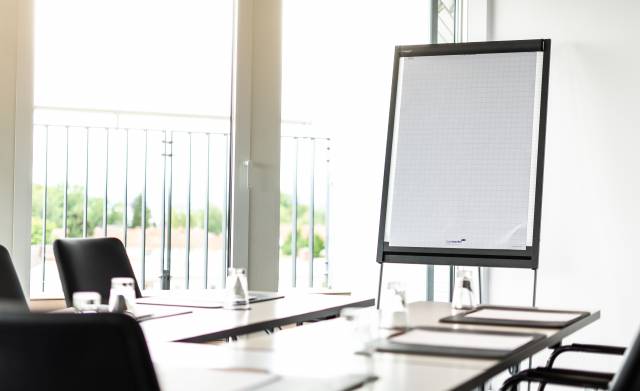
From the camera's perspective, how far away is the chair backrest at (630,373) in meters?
1.49

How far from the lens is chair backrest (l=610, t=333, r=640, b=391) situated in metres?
1.49

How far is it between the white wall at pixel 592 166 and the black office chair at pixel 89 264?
2589 mm

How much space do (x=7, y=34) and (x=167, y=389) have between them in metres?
2.37

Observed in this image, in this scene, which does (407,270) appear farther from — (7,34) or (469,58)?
(7,34)

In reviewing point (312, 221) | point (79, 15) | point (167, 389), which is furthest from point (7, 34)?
point (312, 221)

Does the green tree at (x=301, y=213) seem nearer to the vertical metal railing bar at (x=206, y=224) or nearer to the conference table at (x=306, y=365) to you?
the vertical metal railing bar at (x=206, y=224)

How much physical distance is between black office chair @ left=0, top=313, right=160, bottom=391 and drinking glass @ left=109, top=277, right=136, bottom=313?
134cm

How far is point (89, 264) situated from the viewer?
130 inches

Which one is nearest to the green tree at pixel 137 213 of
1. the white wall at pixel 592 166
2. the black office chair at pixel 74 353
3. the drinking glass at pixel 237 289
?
the white wall at pixel 592 166

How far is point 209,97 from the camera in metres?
5.12

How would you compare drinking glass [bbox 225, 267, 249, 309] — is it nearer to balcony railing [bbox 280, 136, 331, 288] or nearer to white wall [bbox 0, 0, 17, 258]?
white wall [bbox 0, 0, 17, 258]

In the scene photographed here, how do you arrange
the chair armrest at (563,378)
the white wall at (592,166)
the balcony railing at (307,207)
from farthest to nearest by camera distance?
the balcony railing at (307,207)
the white wall at (592,166)
the chair armrest at (563,378)

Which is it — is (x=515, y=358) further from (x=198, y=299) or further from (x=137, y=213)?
(x=137, y=213)

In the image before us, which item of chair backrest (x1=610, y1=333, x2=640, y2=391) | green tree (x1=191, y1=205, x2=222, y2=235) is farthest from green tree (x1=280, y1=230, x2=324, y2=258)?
chair backrest (x1=610, y1=333, x2=640, y2=391)
